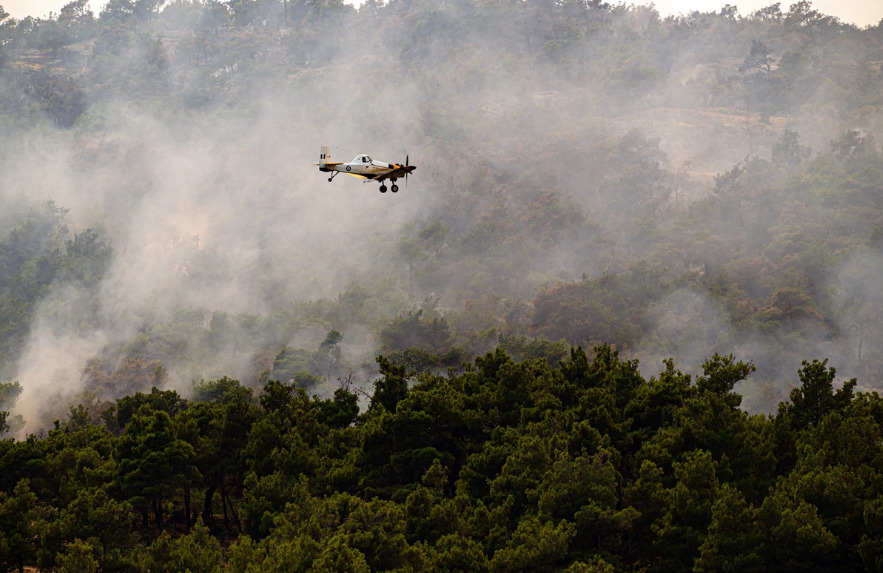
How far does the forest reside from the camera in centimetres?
4266

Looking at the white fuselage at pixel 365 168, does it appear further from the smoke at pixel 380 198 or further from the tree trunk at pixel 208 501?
the smoke at pixel 380 198

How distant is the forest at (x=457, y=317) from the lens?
42.7m

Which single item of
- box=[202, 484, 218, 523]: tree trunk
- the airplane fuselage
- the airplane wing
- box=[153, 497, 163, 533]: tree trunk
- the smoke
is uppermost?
the smoke

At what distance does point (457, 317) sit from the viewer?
118688mm

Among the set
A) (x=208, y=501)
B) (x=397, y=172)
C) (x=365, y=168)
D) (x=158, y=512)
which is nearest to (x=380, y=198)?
(x=365, y=168)

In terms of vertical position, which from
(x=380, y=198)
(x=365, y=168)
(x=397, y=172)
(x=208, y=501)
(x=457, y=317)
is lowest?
(x=208, y=501)

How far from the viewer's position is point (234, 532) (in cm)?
5738

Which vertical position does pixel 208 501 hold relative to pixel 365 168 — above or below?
below

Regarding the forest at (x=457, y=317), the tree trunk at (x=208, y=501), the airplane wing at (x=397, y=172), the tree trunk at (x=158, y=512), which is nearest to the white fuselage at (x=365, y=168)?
the airplane wing at (x=397, y=172)

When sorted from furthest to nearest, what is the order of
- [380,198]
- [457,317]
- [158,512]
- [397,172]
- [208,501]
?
[380,198], [457,317], [397,172], [208,501], [158,512]

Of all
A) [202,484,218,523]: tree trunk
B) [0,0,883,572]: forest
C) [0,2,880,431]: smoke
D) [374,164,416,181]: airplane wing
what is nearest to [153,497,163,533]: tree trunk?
[0,0,883,572]: forest

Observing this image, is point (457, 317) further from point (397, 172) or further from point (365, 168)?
point (397, 172)

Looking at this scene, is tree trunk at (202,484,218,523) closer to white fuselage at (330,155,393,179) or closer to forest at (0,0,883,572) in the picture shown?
forest at (0,0,883,572)

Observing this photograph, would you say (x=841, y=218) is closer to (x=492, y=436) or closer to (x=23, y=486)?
(x=492, y=436)
